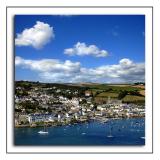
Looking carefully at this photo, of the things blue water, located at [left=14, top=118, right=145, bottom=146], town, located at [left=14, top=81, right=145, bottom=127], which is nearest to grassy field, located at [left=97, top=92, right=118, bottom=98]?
town, located at [left=14, top=81, right=145, bottom=127]

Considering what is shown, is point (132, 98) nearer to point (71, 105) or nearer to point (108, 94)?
point (108, 94)

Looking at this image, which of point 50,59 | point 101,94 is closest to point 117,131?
point 101,94

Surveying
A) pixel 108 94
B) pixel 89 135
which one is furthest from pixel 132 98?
pixel 89 135

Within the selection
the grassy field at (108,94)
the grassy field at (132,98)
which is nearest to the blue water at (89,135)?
the grassy field at (132,98)

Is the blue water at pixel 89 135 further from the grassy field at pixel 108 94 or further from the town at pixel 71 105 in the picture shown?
the grassy field at pixel 108 94
